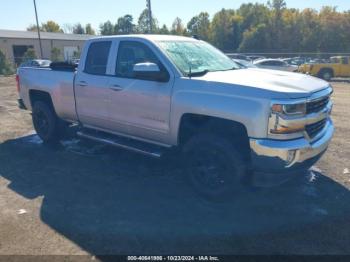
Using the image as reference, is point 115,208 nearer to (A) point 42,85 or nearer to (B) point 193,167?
(B) point 193,167

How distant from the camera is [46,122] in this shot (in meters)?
7.05

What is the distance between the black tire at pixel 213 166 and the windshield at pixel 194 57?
0.93 meters

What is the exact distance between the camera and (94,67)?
5.68 m

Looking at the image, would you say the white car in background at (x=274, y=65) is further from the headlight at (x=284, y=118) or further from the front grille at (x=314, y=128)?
the headlight at (x=284, y=118)

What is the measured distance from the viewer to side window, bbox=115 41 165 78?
4.95 meters

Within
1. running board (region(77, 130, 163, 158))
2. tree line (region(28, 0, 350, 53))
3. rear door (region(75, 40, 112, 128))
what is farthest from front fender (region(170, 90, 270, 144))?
tree line (region(28, 0, 350, 53))

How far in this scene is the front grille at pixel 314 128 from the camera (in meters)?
4.07

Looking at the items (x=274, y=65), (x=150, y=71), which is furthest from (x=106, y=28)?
(x=150, y=71)

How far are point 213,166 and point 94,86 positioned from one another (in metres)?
2.41

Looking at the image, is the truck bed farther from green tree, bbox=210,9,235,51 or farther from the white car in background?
green tree, bbox=210,9,235,51

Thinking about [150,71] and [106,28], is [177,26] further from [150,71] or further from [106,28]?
[150,71]

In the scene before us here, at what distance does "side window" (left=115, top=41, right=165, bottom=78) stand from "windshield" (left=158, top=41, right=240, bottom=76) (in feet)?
0.77

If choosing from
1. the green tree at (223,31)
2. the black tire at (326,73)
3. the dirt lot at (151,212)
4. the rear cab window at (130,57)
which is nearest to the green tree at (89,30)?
the green tree at (223,31)

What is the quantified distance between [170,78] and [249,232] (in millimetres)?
2112
